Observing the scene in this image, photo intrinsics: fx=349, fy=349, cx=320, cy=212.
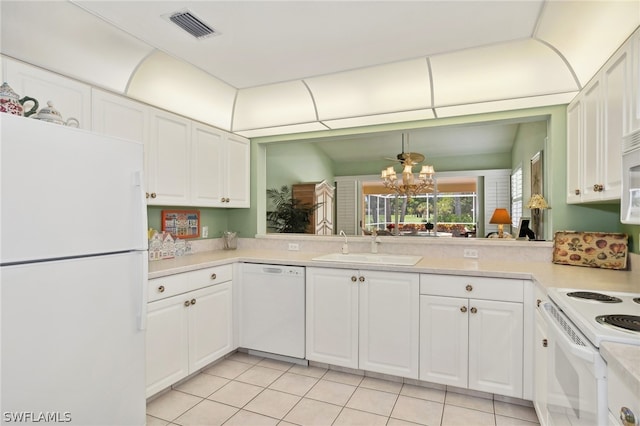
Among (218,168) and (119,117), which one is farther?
(218,168)

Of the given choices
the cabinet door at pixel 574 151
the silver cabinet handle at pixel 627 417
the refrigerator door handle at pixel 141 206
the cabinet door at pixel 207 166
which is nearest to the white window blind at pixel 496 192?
the cabinet door at pixel 574 151

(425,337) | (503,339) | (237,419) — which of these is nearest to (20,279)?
(237,419)

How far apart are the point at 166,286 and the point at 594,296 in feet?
8.15

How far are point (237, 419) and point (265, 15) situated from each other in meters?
2.46

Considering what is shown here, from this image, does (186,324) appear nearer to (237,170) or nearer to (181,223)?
(181,223)

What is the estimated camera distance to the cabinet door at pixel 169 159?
2.73 metres

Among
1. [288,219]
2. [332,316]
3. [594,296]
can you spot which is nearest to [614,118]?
[594,296]

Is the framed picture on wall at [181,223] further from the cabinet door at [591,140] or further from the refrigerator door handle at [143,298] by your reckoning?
the cabinet door at [591,140]

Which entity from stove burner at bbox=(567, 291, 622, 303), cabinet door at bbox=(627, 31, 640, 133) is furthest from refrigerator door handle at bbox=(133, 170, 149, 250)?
cabinet door at bbox=(627, 31, 640, 133)

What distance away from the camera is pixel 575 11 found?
195 centimetres

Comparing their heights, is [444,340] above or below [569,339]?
below

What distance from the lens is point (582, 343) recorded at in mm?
1237

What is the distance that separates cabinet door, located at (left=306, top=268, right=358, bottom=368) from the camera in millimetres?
2746

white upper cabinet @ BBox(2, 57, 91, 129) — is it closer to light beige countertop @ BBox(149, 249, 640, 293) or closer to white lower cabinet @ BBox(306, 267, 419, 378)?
light beige countertop @ BBox(149, 249, 640, 293)
